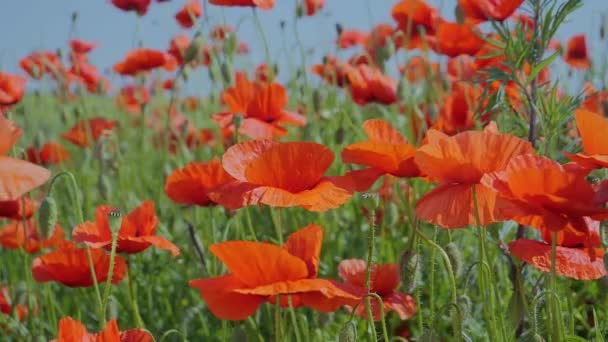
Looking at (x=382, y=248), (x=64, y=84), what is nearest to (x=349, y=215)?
(x=382, y=248)

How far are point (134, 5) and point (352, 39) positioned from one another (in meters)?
1.19

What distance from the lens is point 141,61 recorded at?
10.7ft

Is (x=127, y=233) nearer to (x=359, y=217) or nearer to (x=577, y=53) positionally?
(x=359, y=217)

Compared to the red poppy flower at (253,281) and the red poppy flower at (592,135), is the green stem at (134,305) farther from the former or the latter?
the red poppy flower at (592,135)

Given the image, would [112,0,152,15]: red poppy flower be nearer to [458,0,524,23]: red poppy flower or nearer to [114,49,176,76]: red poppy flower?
[114,49,176,76]: red poppy flower

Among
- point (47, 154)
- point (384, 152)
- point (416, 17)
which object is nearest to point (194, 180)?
point (384, 152)

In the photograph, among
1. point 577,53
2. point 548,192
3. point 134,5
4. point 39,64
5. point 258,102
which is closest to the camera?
point 548,192

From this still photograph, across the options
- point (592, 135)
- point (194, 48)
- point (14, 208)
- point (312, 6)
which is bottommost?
point (14, 208)

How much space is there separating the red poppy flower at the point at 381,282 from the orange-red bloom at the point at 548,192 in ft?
1.61

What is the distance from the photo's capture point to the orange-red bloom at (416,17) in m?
2.74

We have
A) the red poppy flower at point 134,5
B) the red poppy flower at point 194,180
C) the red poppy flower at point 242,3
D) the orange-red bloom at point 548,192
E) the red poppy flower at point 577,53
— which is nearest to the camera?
the orange-red bloom at point 548,192

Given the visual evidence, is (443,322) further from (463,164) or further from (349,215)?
(463,164)

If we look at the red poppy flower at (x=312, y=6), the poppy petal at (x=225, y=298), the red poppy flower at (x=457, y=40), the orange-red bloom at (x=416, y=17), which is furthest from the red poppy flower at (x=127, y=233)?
the red poppy flower at (x=312, y=6)

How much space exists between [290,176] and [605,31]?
2.11 metres
